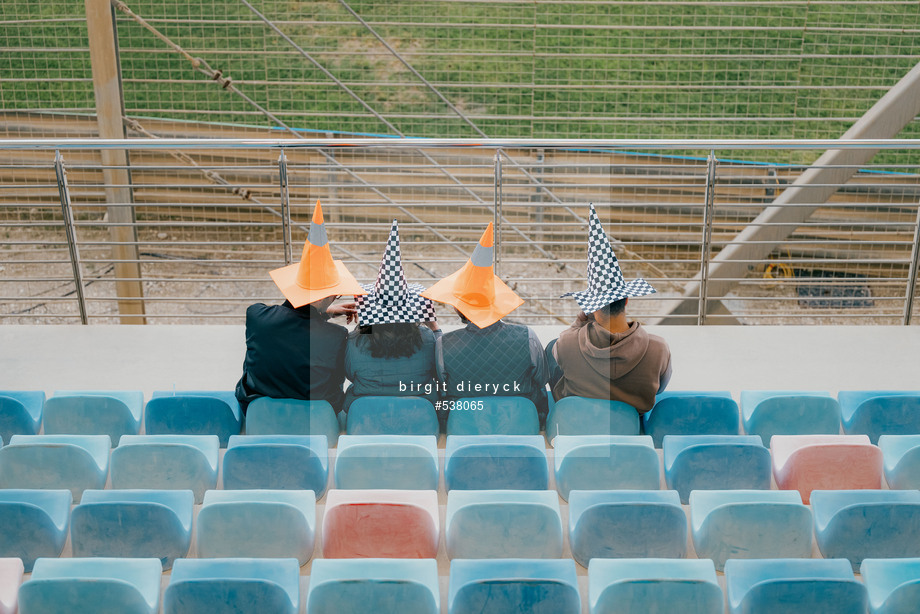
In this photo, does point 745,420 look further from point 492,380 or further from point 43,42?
point 43,42

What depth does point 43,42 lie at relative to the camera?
616 cm

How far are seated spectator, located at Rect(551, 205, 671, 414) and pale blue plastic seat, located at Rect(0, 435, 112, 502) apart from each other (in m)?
1.24

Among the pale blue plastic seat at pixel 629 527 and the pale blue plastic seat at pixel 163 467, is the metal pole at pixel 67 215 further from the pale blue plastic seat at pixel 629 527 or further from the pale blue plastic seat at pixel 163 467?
the pale blue plastic seat at pixel 629 527

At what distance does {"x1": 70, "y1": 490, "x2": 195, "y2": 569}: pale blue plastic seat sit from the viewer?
166 cm

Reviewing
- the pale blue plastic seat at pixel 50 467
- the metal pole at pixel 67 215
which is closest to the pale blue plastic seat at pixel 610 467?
the pale blue plastic seat at pixel 50 467

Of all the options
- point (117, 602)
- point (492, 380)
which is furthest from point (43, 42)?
point (117, 602)

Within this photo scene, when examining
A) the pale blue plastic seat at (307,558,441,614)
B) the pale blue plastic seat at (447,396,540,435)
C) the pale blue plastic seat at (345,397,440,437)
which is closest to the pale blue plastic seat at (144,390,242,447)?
the pale blue plastic seat at (345,397,440,437)

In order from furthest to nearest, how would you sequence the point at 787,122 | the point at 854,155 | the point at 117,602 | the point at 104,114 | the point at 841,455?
the point at 787,122
the point at 104,114
the point at 854,155
the point at 841,455
the point at 117,602

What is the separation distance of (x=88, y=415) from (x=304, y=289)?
679 mm

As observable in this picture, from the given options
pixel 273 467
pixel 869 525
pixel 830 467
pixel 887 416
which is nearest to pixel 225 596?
pixel 273 467

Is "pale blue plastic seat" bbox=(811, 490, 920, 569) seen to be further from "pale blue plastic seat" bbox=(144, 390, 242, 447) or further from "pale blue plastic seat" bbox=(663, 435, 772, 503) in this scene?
"pale blue plastic seat" bbox=(144, 390, 242, 447)

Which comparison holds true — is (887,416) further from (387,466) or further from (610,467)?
(387,466)

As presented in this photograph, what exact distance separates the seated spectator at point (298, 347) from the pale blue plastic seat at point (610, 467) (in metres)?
0.73

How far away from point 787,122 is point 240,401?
225 inches
